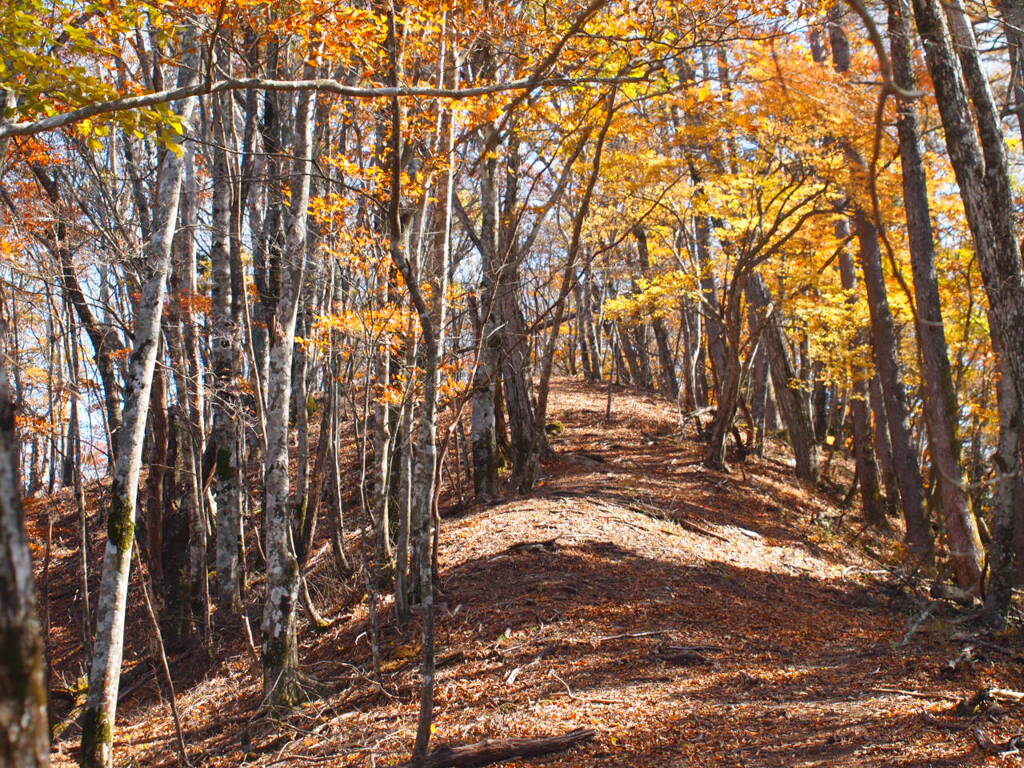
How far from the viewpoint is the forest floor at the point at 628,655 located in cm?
491

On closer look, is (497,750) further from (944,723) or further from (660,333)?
(660,333)

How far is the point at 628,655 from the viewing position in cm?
649

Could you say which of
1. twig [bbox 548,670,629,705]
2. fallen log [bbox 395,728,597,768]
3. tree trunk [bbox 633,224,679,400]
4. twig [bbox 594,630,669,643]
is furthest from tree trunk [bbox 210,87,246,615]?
tree trunk [bbox 633,224,679,400]

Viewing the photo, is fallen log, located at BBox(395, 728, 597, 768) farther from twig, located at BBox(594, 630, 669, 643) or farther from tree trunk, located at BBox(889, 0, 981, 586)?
tree trunk, located at BBox(889, 0, 981, 586)

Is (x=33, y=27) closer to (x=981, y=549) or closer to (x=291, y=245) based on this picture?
(x=291, y=245)

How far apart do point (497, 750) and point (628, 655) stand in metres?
1.88

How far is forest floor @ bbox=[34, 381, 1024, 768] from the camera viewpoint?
4914mm

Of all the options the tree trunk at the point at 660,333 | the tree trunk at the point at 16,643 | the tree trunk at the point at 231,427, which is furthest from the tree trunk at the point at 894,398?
the tree trunk at the point at 16,643

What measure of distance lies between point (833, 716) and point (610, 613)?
2783 mm

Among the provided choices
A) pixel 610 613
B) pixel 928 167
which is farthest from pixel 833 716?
pixel 928 167

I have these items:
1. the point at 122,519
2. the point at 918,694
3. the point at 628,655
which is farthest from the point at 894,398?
the point at 122,519

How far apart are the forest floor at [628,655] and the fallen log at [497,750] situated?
10 centimetres

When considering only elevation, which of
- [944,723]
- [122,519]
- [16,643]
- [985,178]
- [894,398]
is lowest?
[944,723]

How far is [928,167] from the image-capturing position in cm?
1320
